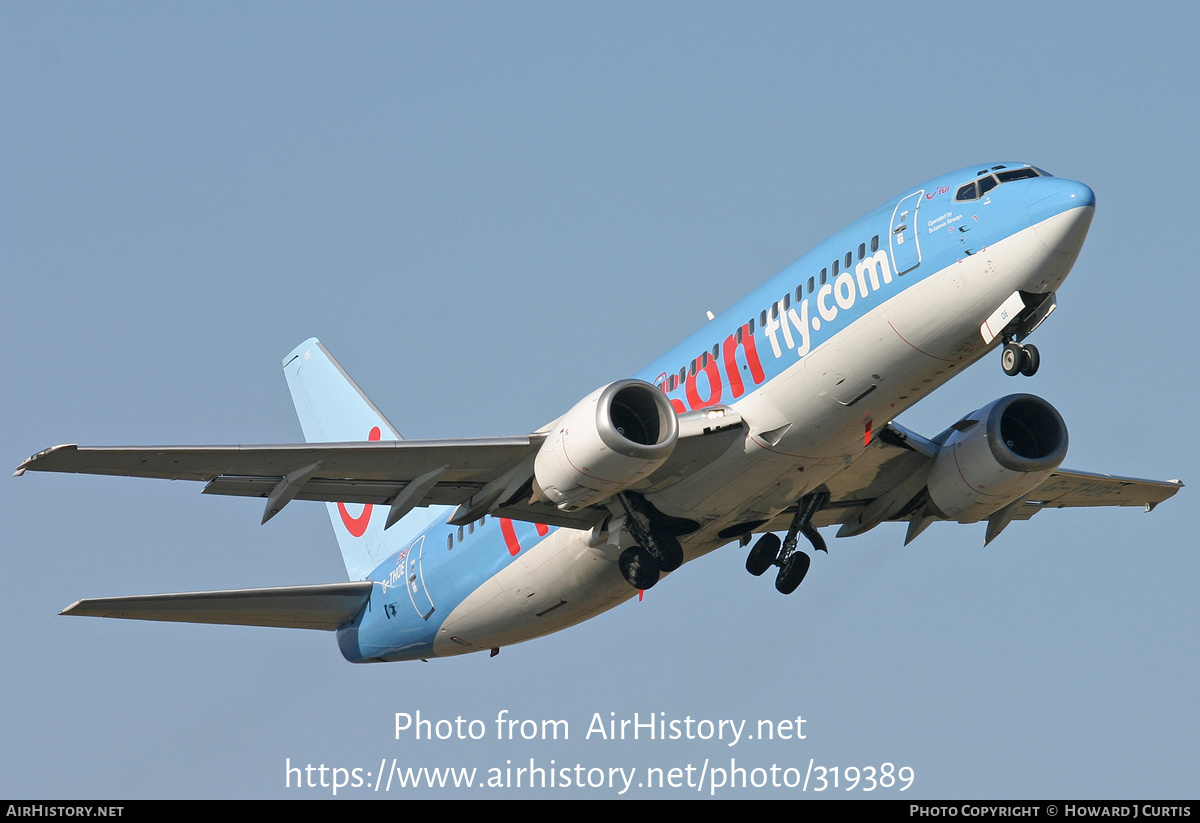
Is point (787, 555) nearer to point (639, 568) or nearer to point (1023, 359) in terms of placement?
point (639, 568)

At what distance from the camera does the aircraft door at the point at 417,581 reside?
31266 mm

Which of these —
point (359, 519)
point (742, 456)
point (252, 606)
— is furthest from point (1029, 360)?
point (359, 519)

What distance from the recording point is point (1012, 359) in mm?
23672

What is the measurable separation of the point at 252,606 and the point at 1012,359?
16.3m

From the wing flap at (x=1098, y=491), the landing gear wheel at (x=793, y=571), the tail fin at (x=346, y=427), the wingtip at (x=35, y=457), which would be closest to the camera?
the wingtip at (x=35, y=457)

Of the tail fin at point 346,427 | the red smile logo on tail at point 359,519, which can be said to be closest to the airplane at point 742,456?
the tail fin at point 346,427

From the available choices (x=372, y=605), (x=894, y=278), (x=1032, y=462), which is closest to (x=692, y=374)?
(x=894, y=278)

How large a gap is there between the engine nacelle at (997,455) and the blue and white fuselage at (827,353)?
3.25 metres

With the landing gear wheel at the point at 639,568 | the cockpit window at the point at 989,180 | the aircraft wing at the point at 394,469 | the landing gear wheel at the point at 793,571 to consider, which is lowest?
the landing gear wheel at the point at 793,571

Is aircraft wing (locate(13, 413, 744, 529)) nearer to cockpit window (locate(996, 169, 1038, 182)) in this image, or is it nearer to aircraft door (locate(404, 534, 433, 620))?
aircraft door (locate(404, 534, 433, 620))

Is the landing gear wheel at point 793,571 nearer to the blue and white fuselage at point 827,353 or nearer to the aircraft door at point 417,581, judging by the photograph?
the blue and white fuselage at point 827,353

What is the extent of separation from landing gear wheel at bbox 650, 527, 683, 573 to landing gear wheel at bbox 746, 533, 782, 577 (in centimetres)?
309

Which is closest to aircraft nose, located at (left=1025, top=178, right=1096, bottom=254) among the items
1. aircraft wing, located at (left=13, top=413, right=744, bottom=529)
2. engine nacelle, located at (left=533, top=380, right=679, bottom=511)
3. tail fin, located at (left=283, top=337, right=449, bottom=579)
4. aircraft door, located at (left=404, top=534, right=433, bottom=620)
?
aircraft wing, located at (left=13, top=413, right=744, bottom=529)

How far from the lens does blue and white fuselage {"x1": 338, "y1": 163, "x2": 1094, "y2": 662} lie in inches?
915
